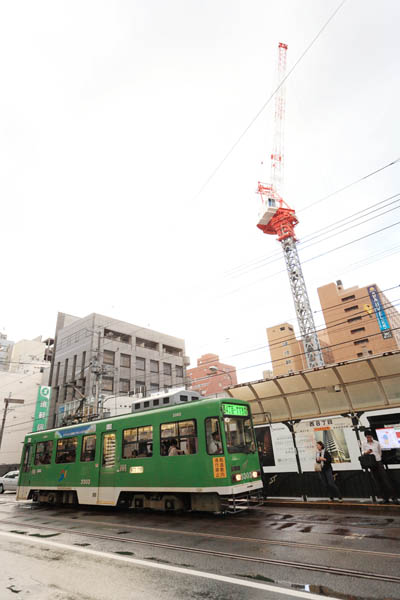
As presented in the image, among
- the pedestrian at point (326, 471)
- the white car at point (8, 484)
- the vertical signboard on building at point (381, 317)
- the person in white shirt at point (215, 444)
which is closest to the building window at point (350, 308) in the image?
the vertical signboard on building at point (381, 317)

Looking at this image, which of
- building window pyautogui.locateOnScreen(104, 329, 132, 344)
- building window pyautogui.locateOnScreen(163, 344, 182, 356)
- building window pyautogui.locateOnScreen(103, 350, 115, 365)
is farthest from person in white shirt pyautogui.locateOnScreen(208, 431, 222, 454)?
building window pyautogui.locateOnScreen(163, 344, 182, 356)

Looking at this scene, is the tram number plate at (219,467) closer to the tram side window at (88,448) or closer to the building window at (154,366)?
the tram side window at (88,448)

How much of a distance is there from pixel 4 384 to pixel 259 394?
42.7 meters

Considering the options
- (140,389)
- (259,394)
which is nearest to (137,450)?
(259,394)

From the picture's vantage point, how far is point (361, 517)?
29.3 ft

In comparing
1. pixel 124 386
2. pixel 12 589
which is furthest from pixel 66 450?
pixel 124 386

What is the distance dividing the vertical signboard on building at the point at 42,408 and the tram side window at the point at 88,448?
110ft

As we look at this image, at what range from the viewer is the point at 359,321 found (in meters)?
66.1

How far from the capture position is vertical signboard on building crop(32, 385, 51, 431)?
42.3 metres

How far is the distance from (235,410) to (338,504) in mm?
4349

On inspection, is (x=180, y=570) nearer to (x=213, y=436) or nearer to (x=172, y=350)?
(x=213, y=436)

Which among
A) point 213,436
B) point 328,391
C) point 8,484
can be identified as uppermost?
point 328,391

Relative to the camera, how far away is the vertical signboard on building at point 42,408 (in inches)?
1666

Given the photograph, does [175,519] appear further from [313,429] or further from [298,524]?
[313,429]
